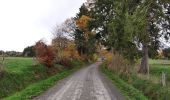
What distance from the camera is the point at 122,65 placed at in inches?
1804

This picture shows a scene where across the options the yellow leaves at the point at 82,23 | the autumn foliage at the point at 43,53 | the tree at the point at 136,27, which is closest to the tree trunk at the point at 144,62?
the tree at the point at 136,27

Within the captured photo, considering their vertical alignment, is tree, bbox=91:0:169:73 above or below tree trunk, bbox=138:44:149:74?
above

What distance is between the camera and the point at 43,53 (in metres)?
51.5

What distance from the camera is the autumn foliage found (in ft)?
167

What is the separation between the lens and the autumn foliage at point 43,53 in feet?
167

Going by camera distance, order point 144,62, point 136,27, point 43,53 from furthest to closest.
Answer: point 144,62, point 43,53, point 136,27

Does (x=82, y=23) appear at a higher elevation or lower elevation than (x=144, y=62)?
higher

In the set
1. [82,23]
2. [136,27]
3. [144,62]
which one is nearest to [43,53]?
[144,62]

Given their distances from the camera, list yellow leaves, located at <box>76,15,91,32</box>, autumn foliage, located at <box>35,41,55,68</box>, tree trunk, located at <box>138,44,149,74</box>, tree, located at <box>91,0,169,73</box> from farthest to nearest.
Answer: yellow leaves, located at <box>76,15,91,32</box> → tree trunk, located at <box>138,44,149,74</box> → autumn foliage, located at <box>35,41,55,68</box> → tree, located at <box>91,0,169,73</box>

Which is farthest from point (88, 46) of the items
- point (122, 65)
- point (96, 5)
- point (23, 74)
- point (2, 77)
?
point (2, 77)

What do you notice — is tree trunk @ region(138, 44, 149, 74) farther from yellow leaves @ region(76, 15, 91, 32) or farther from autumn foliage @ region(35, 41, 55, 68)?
yellow leaves @ region(76, 15, 91, 32)

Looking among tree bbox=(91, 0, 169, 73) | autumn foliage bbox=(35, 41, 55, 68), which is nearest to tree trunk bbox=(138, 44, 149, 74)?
tree bbox=(91, 0, 169, 73)

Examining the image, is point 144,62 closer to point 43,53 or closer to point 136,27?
point 136,27

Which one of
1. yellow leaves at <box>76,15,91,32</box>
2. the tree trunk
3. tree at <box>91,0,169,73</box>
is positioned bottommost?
the tree trunk
